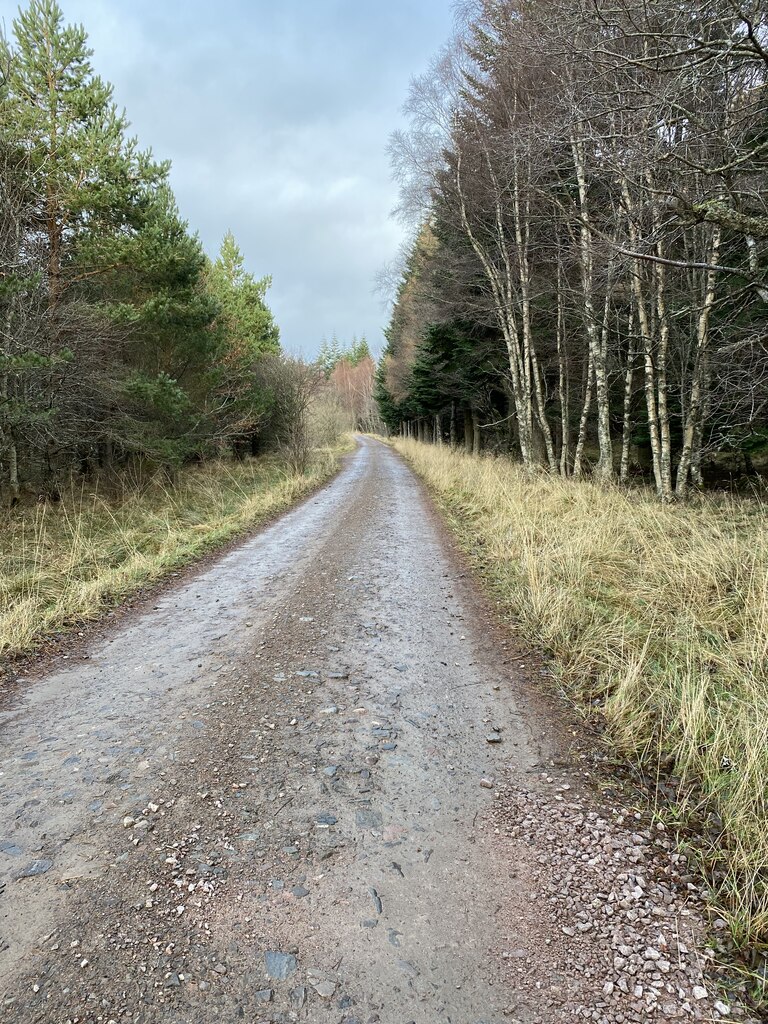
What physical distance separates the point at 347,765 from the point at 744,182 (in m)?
7.55

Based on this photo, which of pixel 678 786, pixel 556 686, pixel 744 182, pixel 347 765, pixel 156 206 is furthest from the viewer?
pixel 156 206

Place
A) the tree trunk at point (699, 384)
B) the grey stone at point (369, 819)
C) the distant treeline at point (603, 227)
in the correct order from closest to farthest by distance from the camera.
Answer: the grey stone at point (369, 819)
the distant treeline at point (603, 227)
the tree trunk at point (699, 384)

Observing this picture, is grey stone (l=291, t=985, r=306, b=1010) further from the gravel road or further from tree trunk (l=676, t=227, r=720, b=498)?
tree trunk (l=676, t=227, r=720, b=498)

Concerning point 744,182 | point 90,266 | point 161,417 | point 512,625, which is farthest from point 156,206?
point 512,625

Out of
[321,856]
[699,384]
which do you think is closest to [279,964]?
[321,856]

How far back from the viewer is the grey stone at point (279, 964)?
166 centimetres

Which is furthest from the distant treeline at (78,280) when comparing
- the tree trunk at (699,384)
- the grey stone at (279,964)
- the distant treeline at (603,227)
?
the tree trunk at (699,384)

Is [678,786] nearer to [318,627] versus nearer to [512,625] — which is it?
[512,625]

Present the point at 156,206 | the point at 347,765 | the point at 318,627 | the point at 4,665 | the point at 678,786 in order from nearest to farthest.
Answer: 1. the point at 678,786
2. the point at 347,765
3. the point at 4,665
4. the point at 318,627
5. the point at 156,206

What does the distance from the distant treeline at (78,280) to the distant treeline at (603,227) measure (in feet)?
22.3

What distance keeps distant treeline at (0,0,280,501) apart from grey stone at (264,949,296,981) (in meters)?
8.35

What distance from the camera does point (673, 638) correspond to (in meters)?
3.73

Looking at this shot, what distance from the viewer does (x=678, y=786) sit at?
253 cm

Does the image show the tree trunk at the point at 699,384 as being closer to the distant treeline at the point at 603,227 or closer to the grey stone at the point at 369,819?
the distant treeline at the point at 603,227
